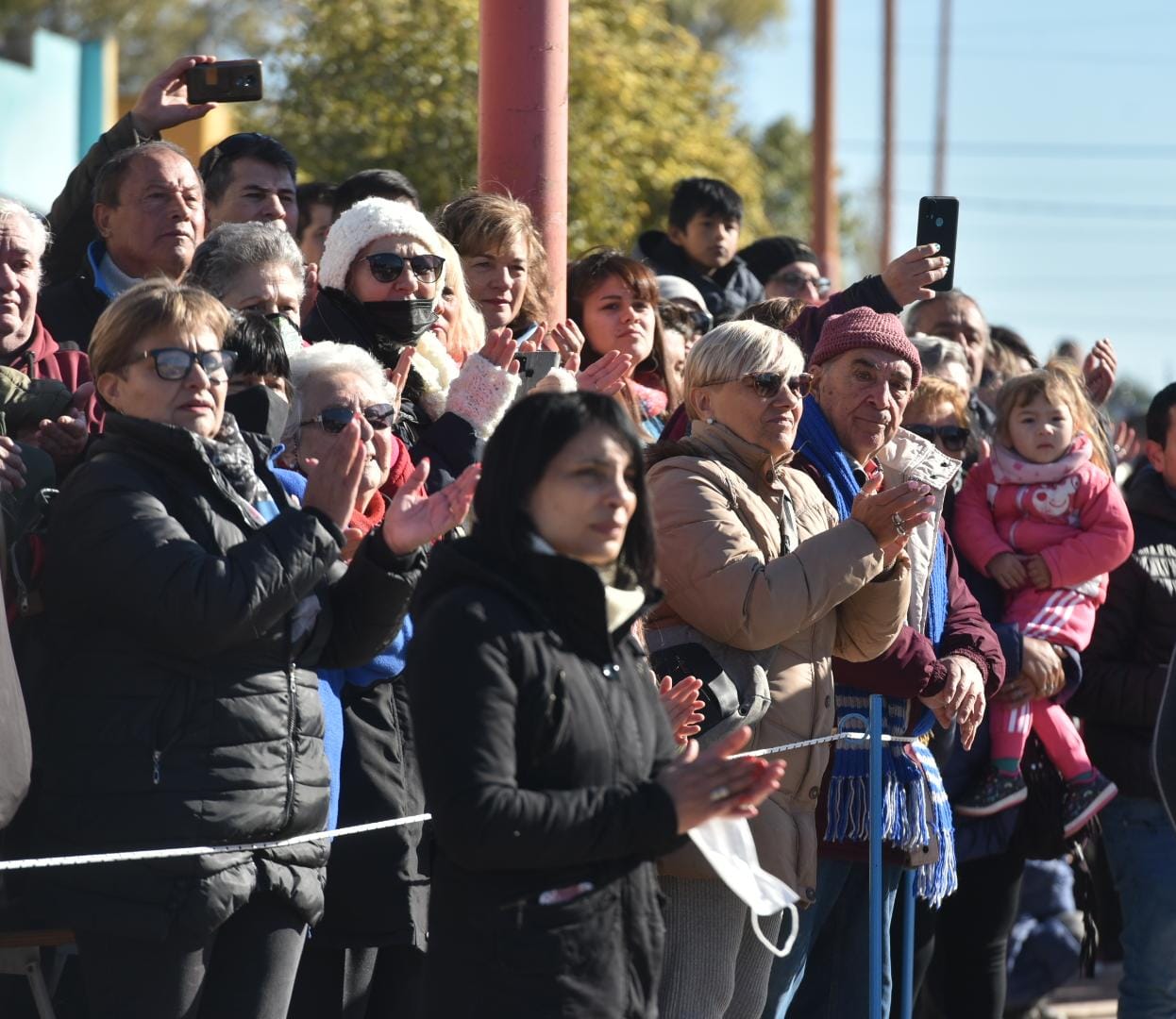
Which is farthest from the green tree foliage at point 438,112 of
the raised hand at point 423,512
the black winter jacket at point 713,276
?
the raised hand at point 423,512

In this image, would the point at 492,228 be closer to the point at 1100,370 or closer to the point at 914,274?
the point at 914,274

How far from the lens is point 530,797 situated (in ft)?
9.71

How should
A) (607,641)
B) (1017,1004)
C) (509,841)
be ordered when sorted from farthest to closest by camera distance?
(1017,1004) → (607,641) → (509,841)

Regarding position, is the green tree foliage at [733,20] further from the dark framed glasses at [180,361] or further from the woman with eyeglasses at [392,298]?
the dark framed glasses at [180,361]

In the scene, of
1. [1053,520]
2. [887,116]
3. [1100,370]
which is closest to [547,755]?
[1053,520]

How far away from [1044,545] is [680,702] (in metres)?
2.09

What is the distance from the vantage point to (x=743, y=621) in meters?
4.23

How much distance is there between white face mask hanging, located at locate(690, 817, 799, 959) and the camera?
3199mm

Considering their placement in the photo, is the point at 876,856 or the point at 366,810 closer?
the point at 366,810

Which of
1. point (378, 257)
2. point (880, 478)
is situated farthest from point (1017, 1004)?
point (378, 257)

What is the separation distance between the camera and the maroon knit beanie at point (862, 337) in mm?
4930

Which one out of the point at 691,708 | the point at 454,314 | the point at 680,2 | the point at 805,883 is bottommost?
the point at 805,883

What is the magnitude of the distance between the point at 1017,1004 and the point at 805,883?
309 centimetres

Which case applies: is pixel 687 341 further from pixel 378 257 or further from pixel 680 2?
pixel 680 2
